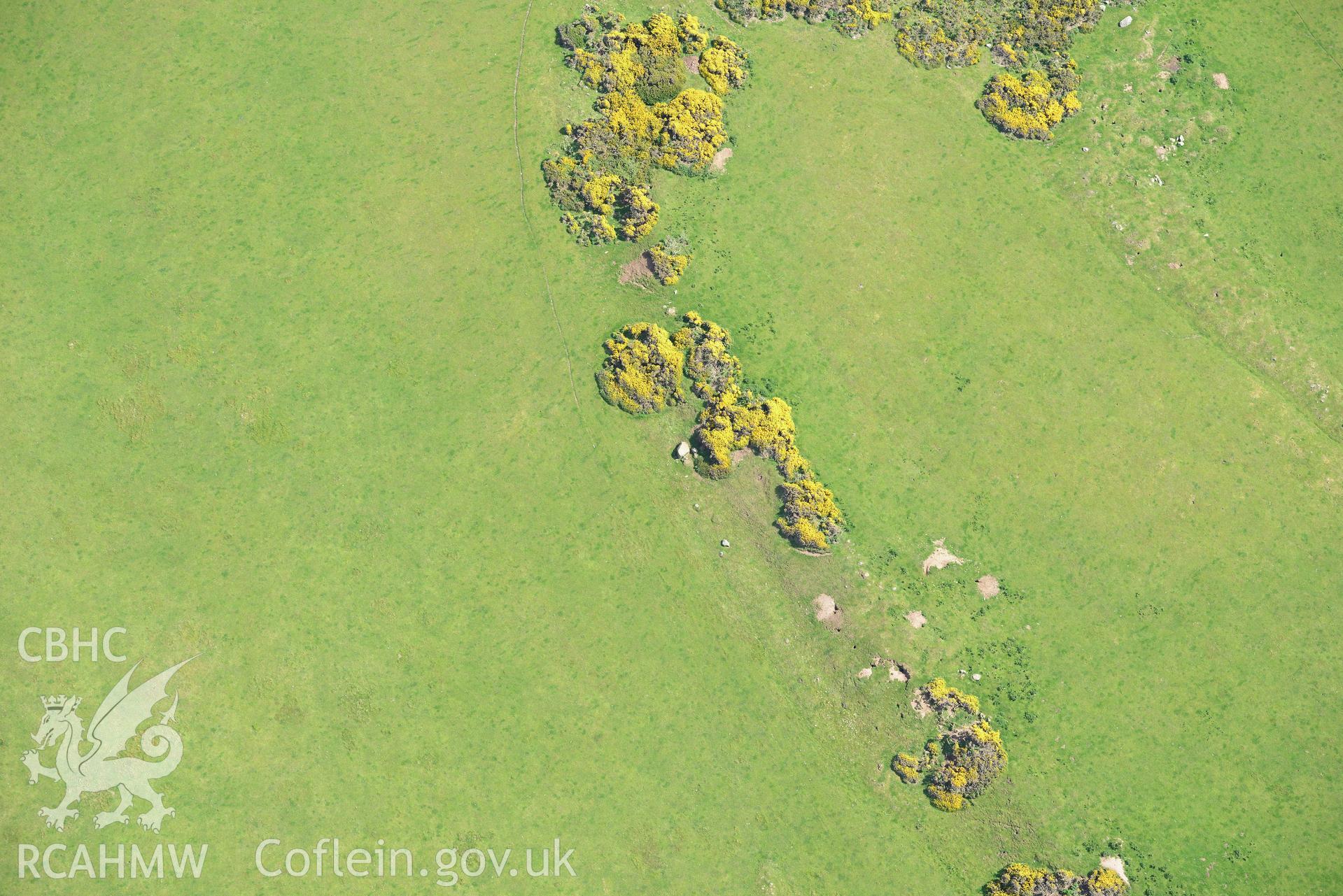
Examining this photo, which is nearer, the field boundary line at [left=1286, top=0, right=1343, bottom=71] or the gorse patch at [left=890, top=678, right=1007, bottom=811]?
the gorse patch at [left=890, top=678, right=1007, bottom=811]

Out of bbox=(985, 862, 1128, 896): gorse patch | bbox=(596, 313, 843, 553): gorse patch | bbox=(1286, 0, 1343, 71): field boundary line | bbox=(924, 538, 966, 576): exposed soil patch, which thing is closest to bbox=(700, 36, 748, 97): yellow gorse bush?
bbox=(596, 313, 843, 553): gorse patch

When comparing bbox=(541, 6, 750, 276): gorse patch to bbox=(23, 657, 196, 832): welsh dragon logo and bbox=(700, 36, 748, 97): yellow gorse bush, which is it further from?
bbox=(23, 657, 196, 832): welsh dragon logo

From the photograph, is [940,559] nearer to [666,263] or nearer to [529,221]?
[666,263]

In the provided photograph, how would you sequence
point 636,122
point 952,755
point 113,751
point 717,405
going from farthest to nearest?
point 636,122 < point 717,405 < point 113,751 < point 952,755

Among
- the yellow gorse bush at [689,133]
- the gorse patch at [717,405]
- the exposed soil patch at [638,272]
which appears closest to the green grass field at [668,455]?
the exposed soil patch at [638,272]

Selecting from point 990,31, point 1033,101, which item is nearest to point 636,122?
point 990,31

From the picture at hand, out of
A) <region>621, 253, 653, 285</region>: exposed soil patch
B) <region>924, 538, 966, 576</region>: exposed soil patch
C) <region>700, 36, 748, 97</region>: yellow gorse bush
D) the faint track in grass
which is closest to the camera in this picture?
<region>924, 538, 966, 576</region>: exposed soil patch

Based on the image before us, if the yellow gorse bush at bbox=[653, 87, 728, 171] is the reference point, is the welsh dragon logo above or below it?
below
